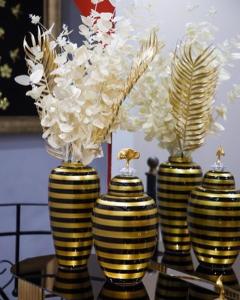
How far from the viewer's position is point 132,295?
47.9 inches

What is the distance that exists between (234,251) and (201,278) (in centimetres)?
9

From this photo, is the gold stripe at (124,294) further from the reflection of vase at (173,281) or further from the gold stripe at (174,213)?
the gold stripe at (174,213)

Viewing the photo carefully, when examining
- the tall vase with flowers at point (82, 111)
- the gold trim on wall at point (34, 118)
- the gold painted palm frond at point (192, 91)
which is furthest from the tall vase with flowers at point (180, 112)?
the gold trim on wall at point (34, 118)

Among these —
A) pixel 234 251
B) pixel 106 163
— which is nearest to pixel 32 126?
pixel 106 163

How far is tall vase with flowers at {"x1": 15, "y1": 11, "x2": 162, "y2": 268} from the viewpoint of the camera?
134 centimetres

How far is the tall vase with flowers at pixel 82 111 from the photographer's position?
1.34 meters

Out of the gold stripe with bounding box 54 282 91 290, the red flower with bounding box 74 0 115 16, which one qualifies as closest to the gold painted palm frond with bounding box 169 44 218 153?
the gold stripe with bounding box 54 282 91 290

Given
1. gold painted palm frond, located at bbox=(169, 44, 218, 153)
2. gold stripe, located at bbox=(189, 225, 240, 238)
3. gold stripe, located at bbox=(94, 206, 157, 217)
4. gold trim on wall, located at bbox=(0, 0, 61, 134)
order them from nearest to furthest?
gold stripe, located at bbox=(94, 206, 157, 217), gold stripe, located at bbox=(189, 225, 240, 238), gold painted palm frond, located at bbox=(169, 44, 218, 153), gold trim on wall, located at bbox=(0, 0, 61, 134)

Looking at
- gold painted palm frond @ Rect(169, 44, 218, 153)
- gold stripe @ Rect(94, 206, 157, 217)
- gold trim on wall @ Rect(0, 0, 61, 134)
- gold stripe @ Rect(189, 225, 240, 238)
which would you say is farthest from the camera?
gold trim on wall @ Rect(0, 0, 61, 134)

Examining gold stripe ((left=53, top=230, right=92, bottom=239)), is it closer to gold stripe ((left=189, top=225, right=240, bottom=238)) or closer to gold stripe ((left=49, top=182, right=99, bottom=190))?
gold stripe ((left=49, top=182, right=99, bottom=190))

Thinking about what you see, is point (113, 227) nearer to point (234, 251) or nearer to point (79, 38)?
point (234, 251)

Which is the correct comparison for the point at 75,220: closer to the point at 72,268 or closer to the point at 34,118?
the point at 72,268

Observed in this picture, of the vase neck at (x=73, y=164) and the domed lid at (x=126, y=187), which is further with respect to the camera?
the vase neck at (x=73, y=164)

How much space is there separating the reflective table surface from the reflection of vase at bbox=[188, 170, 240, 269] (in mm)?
37
